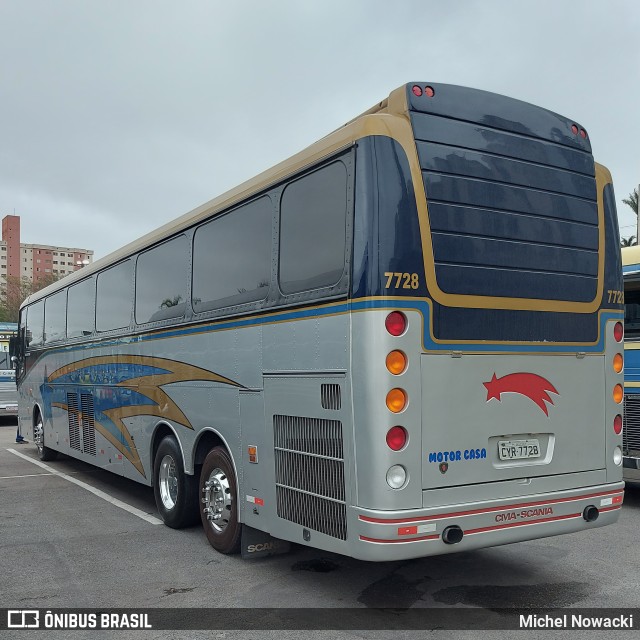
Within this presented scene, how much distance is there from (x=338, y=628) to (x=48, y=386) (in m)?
9.75

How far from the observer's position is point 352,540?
4676 millimetres

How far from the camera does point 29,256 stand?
5674 inches

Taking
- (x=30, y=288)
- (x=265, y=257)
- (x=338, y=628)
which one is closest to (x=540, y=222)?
(x=265, y=257)

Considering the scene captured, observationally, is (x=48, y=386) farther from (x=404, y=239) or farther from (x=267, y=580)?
(x=404, y=239)

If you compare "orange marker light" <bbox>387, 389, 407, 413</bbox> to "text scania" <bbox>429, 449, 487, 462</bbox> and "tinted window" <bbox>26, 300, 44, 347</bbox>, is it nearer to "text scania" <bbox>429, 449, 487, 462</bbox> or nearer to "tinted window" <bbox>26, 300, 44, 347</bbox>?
"text scania" <bbox>429, 449, 487, 462</bbox>

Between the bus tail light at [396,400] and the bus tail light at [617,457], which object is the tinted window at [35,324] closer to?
the bus tail light at [396,400]

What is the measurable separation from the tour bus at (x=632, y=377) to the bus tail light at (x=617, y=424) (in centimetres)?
283

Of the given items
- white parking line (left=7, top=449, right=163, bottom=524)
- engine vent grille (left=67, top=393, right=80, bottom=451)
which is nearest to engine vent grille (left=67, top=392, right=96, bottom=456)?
engine vent grille (left=67, top=393, right=80, bottom=451)

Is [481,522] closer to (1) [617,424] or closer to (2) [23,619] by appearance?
(1) [617,424]

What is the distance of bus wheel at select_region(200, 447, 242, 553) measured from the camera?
6336 mm

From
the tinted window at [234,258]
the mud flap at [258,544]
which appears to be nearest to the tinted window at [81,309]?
the tinted window at [234,258]

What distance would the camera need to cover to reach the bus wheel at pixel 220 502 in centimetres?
634

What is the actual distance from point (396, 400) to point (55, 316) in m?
9.64

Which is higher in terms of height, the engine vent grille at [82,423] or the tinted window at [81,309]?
the tinted window at [81,309]
